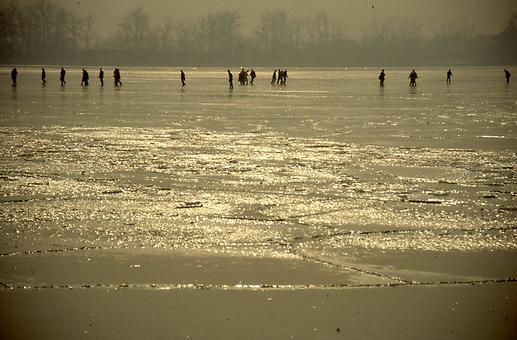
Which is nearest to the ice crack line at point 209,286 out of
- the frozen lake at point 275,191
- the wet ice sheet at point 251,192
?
the frozen lake at point 275,191

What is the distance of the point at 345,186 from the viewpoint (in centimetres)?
1224

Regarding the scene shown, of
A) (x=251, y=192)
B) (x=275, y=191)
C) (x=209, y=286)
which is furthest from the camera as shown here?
(x=275, y=191)

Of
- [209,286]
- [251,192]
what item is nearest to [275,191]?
[251,192]

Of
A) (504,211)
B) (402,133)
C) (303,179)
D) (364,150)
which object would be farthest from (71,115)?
(504,211)

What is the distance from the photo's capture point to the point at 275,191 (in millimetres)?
11797

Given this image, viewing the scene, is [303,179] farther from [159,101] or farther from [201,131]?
[159,101]

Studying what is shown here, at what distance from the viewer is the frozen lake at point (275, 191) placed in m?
8.44

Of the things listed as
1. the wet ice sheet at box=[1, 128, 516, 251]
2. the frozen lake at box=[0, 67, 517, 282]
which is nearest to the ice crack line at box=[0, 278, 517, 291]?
the frozen lake at box=[0, 67, 517, 282]

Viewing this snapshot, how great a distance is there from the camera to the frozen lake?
27.7ft

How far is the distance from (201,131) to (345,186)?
9.11 meters

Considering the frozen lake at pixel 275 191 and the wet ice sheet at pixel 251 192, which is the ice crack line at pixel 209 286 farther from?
the wet ice sheet at pixel 251 192

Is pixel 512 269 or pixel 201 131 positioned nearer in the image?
pixel 512 269

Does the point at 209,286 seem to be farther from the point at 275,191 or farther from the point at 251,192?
the point at 275,191

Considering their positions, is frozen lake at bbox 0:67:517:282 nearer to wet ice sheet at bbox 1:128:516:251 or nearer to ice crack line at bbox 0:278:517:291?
wet ice sheet at bbox 1:128:516:251
